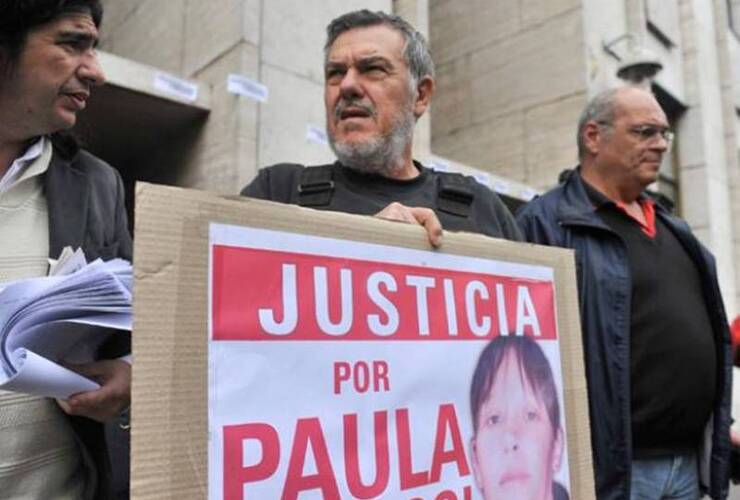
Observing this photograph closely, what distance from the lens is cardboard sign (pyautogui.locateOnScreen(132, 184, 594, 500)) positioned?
0.80 m

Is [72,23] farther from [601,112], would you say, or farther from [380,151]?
[601,112]

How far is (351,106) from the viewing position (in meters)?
1.55

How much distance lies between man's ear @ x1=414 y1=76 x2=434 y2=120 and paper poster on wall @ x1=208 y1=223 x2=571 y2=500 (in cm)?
61

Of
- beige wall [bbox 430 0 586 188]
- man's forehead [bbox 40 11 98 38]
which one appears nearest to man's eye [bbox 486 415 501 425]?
man's forehead [bbox 40 11 98 38]

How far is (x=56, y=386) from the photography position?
0.86 m

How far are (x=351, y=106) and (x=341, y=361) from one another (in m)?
0.79

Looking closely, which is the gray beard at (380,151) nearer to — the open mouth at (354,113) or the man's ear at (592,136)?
the open mouth at (354,113)

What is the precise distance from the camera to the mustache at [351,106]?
1.54 meters

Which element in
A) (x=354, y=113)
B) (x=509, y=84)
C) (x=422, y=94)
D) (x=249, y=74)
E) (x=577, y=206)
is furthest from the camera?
(x=509, y=84)

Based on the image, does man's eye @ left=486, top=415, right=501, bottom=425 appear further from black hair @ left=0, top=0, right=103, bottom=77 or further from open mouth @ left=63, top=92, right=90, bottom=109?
black hair @ left=0, top=0, right=103, bottom=77

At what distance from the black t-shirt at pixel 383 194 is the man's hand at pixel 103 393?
0.61 m

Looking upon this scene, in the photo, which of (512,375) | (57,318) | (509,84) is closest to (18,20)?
(57,318)

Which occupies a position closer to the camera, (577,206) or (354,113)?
(354,113)

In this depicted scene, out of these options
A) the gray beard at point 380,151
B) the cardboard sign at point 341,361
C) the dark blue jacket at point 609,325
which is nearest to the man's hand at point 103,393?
the cardboard sign at point 341,361
